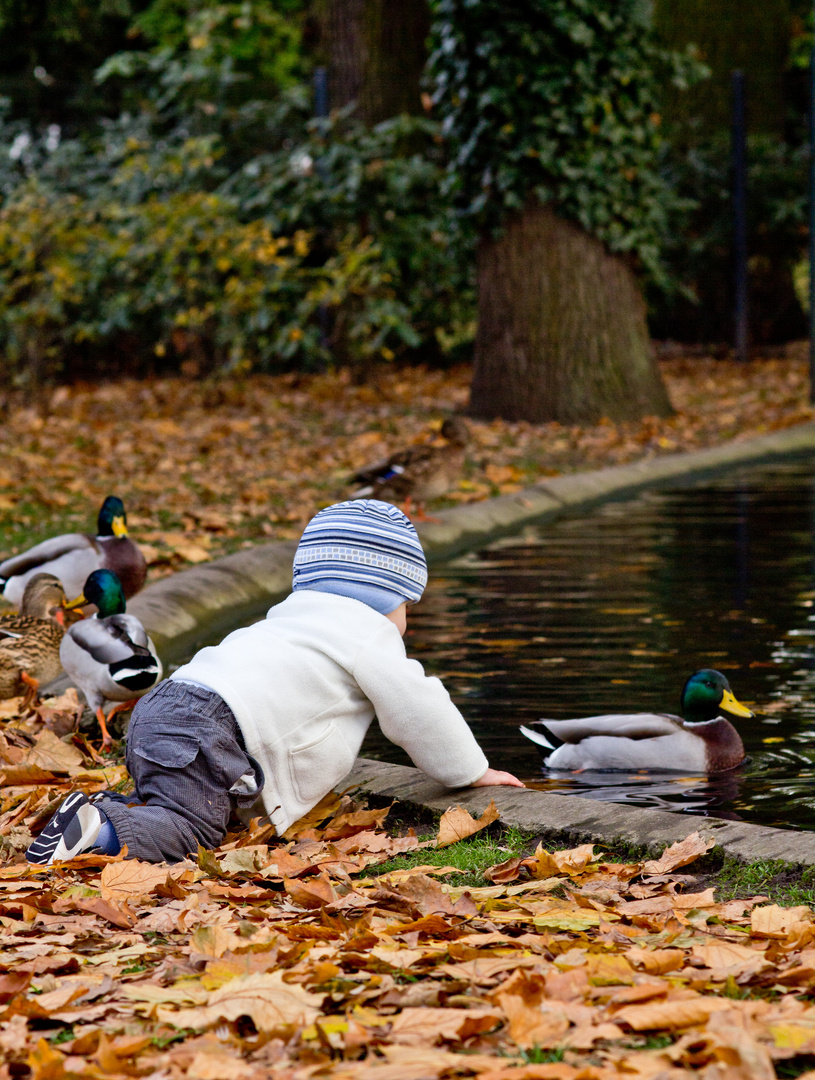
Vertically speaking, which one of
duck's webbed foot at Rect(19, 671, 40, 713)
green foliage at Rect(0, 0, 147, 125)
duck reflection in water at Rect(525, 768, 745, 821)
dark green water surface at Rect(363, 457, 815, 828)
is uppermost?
green foliage at Rect(0, 0, 147, 125)

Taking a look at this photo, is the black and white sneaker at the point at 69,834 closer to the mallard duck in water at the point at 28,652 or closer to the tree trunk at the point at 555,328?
the mallard duck in water at the point at 28,652

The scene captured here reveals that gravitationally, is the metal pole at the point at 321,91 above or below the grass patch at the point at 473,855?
above

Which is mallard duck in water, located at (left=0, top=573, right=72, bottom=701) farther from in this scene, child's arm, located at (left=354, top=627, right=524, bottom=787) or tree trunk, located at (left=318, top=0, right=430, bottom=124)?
tree trunk, located at (left=318, top=0, right=430, bottom=124)

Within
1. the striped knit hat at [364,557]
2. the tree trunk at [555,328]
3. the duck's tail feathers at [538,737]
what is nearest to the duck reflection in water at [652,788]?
the duck's tail feathers at [538,737]

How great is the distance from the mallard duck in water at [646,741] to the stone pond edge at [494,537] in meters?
0.77

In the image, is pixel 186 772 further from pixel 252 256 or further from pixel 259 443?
pixel 252 256

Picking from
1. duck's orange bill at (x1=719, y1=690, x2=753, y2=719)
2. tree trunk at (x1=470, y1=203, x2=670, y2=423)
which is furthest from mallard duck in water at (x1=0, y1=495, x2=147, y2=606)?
tree trunk at (x1=470, y1=203, x2=670, y2=423)

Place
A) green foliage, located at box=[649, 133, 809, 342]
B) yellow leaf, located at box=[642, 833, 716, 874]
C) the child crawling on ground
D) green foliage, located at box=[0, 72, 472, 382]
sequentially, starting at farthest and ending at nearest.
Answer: green foliage, located at box=[649, 133, 809, 342] < green foliage, located at box=[0, 72, 472, 382] < the child crawling on ground < yellow leaf, located at box=[642, 833, 716, 874]

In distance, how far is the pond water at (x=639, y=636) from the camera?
4961 millimetres

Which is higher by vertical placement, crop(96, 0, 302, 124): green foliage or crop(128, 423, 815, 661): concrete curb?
crop(96, 0, 302, 124): green foliage

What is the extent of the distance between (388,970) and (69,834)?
1.13 metres

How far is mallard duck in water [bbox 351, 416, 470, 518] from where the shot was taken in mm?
9711

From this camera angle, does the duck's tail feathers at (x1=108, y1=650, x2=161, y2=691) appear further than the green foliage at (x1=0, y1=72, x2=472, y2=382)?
No

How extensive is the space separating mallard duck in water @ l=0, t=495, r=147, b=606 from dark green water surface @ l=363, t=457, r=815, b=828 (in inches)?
54.4
